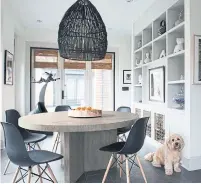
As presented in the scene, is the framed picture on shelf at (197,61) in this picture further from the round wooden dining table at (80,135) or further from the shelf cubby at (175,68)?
the round wooden dining table at (80,135)

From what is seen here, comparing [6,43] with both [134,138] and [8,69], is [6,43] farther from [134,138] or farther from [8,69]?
[134,138]

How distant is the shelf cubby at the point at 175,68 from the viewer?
3.46 meters

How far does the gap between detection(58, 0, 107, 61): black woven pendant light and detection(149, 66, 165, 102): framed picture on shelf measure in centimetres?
156

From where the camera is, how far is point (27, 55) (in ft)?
19.3

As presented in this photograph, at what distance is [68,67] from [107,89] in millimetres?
1419

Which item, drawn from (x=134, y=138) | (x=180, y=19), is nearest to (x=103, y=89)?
(x=180, y=19)

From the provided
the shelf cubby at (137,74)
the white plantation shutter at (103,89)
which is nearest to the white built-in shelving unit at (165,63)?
the shelf cubby at (137,74)

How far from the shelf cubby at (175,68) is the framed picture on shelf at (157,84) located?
30cm

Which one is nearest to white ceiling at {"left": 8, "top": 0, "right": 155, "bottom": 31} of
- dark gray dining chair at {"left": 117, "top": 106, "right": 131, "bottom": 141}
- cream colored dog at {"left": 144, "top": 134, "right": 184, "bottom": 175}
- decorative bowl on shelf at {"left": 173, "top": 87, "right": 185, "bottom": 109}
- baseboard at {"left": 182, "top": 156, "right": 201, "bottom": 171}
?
decorative bowl on shelf at {"left": 173, "top": 87, "right": 185, "bottom": 109}

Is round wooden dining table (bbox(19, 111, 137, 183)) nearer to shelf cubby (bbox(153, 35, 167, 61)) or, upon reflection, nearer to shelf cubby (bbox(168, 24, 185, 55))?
shelf cubby (bbox(168, 24, 185, 55))

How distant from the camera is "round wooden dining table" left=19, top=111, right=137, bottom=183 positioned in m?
2.01

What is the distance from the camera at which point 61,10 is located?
443 cm

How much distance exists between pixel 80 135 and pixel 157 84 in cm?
207

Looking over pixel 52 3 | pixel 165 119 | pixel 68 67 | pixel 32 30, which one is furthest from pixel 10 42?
pixel 165 119
